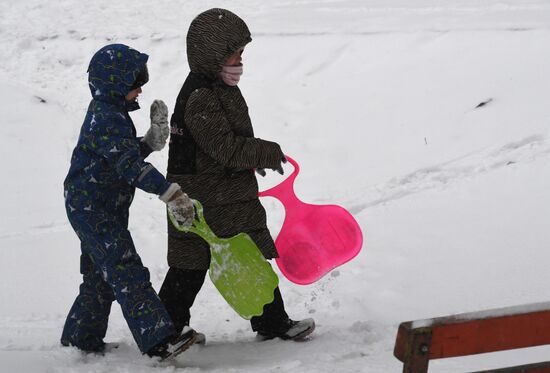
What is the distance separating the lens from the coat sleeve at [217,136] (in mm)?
3398

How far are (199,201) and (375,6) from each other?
5.53 meters

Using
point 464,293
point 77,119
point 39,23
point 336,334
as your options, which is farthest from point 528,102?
point 39,23

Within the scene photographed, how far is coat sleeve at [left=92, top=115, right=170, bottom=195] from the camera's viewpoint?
10.6ft

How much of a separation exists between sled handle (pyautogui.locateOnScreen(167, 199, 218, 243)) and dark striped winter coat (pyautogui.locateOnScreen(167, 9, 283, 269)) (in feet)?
0.19

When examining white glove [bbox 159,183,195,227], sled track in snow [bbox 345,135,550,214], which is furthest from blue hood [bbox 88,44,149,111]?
sled track in snow [bbox 345,135,550,214]

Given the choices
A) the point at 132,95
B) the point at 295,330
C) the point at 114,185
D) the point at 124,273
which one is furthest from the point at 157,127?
the point at 295,330

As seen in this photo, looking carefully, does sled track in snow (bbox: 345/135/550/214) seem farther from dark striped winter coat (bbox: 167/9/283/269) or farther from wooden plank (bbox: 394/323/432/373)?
wooden plank (bbox: 394/323/432/373)

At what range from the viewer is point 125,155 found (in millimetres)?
3289

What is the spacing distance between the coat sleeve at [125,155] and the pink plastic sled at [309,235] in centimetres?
78

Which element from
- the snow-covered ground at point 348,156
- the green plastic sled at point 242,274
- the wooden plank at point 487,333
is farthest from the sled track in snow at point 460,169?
the wooden plank at point 487,333

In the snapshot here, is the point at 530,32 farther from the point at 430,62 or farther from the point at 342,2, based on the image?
the point at 342,2

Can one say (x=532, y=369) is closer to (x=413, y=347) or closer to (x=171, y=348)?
(x=413, y=347)

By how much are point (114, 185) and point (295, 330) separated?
3.58 feet

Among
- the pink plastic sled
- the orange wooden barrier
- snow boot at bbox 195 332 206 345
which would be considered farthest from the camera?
the pink plastic sled
